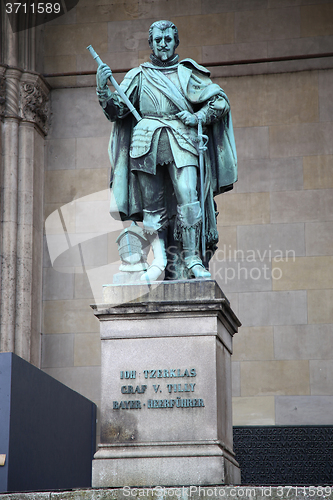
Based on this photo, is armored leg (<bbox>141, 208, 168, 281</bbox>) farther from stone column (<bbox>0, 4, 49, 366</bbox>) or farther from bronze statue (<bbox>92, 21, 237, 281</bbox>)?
stone column (<bbox>0, 4, 49, 366</bbox>)

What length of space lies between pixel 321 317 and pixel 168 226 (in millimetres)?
6354

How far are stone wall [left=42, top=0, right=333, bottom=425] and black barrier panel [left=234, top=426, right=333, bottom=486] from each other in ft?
0.85

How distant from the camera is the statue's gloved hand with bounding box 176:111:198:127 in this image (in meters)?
8.77

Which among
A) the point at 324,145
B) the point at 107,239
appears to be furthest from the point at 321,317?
the point at 107,239

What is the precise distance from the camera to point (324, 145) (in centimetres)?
1527

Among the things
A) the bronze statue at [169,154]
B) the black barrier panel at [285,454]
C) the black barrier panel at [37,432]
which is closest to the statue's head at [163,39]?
the bronze statue at [169,154]

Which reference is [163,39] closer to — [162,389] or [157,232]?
[157,232]

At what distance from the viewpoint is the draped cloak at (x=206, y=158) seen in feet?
29.2

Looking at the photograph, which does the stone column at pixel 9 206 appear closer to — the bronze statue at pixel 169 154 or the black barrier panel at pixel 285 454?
the black barrier panel at pixel 285 454

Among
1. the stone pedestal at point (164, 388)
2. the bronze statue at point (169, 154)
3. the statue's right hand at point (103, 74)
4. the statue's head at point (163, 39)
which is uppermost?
the statue's head at point (163, 39)

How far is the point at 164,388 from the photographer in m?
7.92

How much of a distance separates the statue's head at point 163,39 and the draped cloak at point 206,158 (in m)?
0.18

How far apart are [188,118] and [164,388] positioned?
2848 mm

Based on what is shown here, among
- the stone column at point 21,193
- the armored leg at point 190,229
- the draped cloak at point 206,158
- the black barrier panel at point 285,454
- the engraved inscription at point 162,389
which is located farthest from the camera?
the stone column at point 21,193
